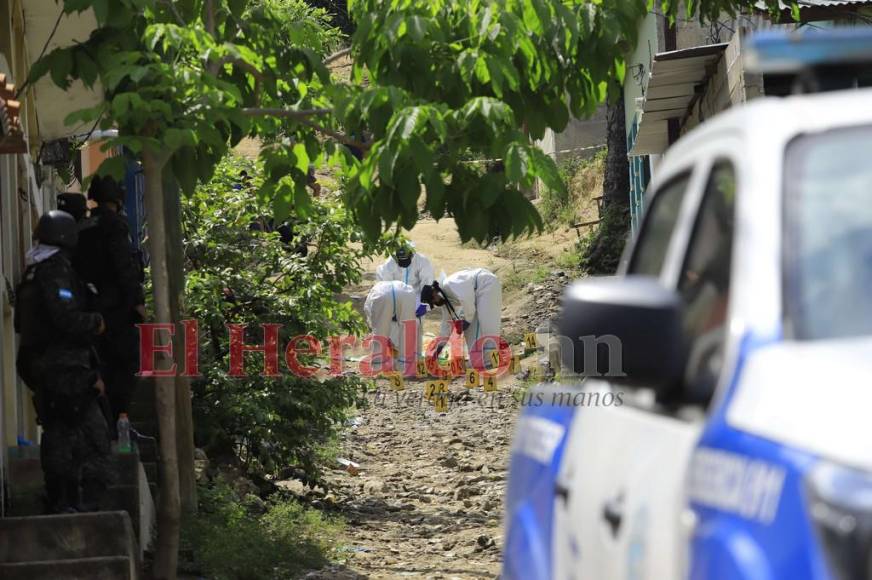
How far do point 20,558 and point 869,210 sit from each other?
5.64 meters

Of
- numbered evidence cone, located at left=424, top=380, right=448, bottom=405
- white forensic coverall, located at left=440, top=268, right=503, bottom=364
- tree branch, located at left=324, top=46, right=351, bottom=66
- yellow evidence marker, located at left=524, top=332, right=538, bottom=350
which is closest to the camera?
tree branch, located at left=324, top=46, right=351, bottom=66

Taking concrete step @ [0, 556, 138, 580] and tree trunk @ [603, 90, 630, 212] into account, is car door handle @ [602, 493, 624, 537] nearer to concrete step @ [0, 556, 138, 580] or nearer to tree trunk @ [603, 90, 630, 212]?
concrete step @ [0, 556, 138, 580]

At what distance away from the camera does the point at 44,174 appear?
13445mm

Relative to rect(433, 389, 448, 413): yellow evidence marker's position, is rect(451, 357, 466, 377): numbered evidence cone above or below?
above

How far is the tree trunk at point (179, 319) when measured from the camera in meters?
8.96

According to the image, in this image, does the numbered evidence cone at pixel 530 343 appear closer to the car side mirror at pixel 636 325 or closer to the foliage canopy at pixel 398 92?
the foliage canopy at pixel 398 92

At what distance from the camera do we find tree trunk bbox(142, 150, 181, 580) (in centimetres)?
751

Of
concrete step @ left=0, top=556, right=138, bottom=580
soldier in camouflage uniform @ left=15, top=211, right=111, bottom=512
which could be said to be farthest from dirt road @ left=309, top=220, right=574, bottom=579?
concrete step @ left=0, top=556, right=138, bottom=580

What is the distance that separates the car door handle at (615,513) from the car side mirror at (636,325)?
30 cm

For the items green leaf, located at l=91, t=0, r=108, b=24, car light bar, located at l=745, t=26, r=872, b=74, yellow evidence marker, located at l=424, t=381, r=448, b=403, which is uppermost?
green leaf, located at l=91, t=0, r=108, b=24

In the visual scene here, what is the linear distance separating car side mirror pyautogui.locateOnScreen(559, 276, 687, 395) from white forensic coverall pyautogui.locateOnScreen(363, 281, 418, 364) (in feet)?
56.1

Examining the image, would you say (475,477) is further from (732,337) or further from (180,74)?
(732,337)

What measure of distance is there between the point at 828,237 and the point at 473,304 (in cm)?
1756

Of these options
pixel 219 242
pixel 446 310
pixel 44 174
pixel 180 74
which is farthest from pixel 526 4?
pixel 446 310
